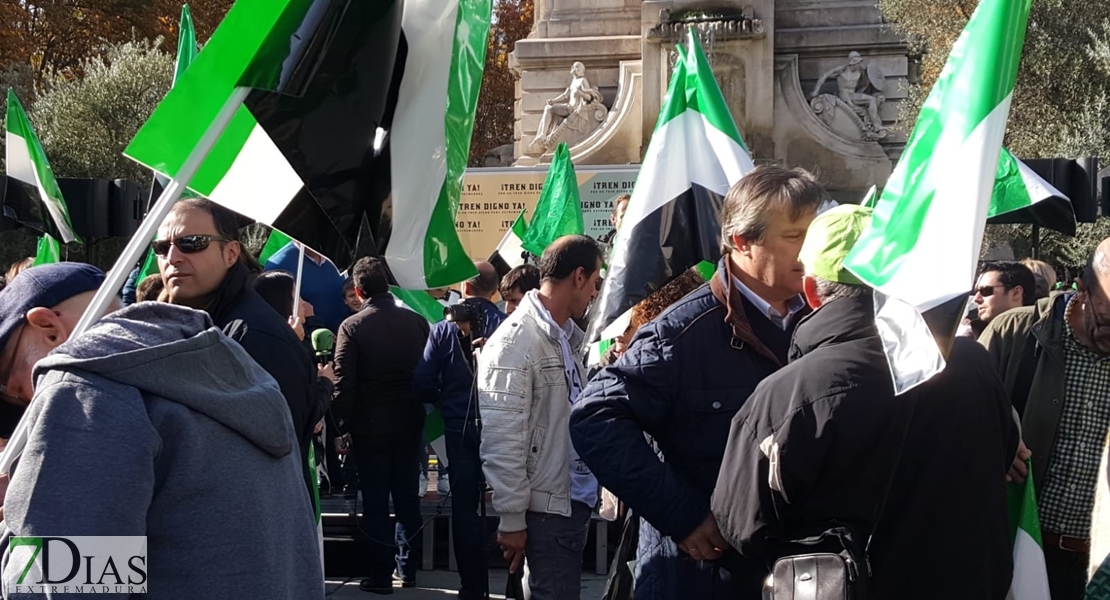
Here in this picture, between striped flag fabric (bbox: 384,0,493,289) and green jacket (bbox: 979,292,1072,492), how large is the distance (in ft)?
6.28

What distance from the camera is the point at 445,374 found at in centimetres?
694

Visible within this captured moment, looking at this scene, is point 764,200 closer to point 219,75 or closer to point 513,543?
point 219,75

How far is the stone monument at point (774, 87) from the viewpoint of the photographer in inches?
855

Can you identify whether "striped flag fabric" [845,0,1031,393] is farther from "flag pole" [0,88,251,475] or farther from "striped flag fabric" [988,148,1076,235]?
"striped flag fabric" [988,148,1076,235]

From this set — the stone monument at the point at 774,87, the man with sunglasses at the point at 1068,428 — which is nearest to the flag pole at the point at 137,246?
the man with sunglasses at the point at 1068,428

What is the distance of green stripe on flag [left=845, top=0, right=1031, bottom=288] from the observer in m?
2.75

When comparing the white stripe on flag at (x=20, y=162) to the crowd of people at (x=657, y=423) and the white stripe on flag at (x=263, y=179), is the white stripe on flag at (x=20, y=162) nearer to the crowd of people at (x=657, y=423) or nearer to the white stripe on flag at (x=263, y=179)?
the crowd of people at (x=657, y=423)

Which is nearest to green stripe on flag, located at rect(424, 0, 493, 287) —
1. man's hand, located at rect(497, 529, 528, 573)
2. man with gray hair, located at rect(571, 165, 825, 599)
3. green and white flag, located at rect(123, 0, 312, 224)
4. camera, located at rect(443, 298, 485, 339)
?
man with gray hair, located at rect(571, 165, 825, 599)

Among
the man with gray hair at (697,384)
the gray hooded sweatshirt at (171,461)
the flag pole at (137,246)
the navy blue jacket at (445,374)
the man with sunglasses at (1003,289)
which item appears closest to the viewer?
the gray hooded sweatshirt at (171,461)

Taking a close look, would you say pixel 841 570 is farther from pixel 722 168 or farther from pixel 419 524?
pixel 419 524

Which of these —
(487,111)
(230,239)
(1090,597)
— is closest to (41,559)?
(230,239)

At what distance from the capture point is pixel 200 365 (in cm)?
228

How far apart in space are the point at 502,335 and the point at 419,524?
2695 mm

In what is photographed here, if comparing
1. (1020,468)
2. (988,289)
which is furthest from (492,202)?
(1020,468)
